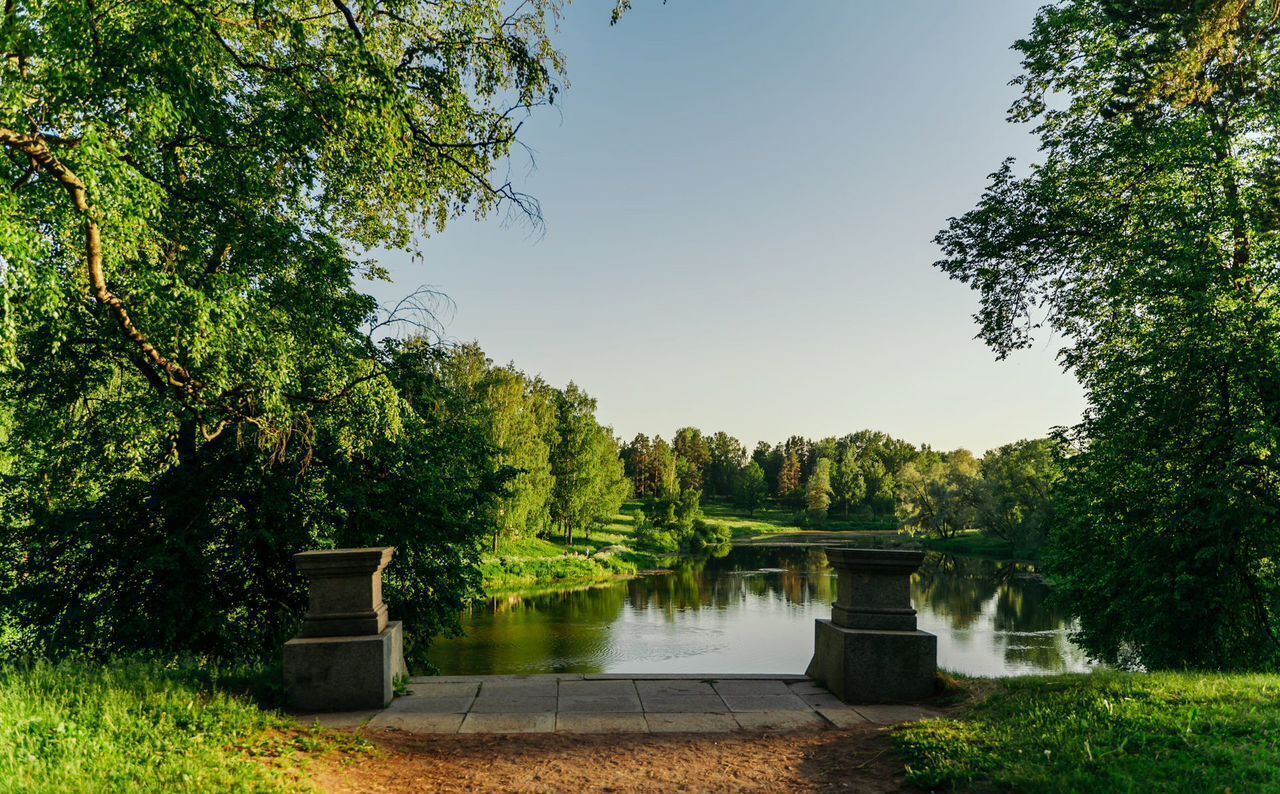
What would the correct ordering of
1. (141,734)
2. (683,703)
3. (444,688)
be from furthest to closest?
(444,688) → (683,703) → (141,734)

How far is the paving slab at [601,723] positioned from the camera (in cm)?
561

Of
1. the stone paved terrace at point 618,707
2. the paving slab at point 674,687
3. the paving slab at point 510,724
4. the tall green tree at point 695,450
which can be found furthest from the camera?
the tall green tree at point 695,450

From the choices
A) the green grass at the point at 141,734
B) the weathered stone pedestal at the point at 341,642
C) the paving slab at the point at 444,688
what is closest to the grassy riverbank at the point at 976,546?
the paving slab at the point at 444,688

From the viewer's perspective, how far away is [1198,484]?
1033 cm

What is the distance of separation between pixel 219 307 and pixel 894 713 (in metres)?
6.84

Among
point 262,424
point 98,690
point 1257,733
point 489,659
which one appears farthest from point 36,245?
point 489,659

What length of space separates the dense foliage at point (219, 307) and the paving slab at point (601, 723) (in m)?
4.11

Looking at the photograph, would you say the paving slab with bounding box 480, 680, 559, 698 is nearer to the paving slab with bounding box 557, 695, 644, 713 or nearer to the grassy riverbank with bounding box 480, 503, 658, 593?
the paving slab with bounding box 557, 695, 644, 713

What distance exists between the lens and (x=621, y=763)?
4.95 metres

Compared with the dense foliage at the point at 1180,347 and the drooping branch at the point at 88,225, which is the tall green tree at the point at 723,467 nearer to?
the dense foliage at the point at 1180,347

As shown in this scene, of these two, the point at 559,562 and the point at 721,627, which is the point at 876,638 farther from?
the point at 559,562

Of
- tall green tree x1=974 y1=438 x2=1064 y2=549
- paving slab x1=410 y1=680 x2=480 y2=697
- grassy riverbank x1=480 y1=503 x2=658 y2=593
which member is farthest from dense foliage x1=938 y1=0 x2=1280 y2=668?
tall green tree x1=974 y1=438 x2=1064 y2=549

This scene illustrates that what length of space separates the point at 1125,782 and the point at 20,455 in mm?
12419

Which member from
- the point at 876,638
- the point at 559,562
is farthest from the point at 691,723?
the point at 559,562
